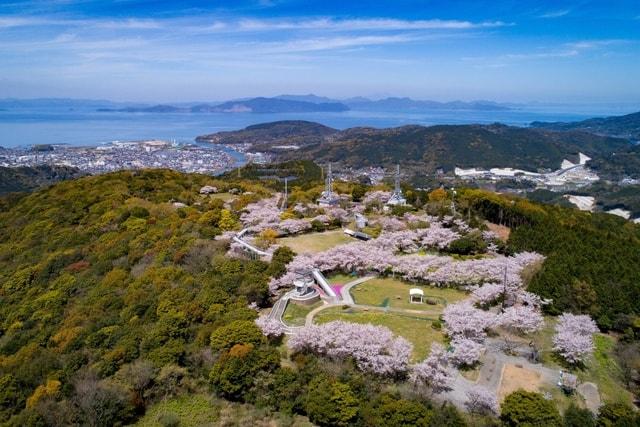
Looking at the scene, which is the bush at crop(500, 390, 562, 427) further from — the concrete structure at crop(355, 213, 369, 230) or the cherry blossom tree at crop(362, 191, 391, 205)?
the cherry blossom tree at crop(362, 191, 391, 205)

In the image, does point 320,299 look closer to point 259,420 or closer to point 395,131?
point 259,420

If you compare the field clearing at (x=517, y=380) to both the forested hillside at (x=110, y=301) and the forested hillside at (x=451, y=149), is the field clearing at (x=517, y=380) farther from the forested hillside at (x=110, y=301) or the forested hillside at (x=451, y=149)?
the forested hillside at (x=451, y=149)

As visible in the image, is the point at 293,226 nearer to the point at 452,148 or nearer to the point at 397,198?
the point at 397,198

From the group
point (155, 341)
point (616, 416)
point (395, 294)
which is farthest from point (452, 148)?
point (616, 416)

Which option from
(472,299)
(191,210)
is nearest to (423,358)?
(472,299)

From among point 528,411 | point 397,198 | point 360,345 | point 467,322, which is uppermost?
point 397,198

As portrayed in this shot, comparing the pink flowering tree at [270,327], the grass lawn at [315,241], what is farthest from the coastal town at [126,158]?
the pink flowering tree at [270,327]
